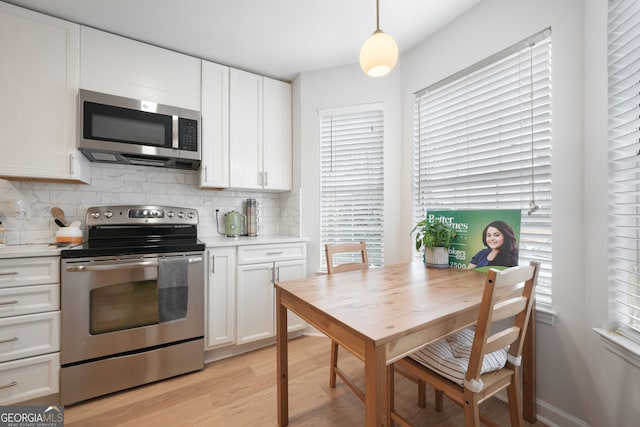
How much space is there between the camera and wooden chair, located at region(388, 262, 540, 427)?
99 centimetres

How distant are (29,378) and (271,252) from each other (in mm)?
1690

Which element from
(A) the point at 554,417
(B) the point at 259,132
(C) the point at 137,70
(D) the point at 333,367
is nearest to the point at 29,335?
(D) the point at 333,367

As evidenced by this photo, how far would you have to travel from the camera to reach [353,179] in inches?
105

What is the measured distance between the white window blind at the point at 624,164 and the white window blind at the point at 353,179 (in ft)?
5.06

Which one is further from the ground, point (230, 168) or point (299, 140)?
point (299, 140)

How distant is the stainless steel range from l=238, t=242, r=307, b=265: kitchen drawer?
37cm

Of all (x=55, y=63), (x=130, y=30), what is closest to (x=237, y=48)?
(x=130, y=30)

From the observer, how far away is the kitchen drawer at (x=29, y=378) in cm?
154

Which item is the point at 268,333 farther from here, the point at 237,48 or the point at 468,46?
the point at 468,46

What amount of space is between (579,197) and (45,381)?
3.27 m

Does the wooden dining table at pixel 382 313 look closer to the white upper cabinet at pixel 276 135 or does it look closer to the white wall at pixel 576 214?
the white wall at pixel 576 214

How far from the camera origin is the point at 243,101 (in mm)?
2594

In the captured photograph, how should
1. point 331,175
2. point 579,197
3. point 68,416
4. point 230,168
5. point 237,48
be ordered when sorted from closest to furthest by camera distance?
point 579,197 < point 68,416 < point 237,48 < point 230,168 < point 331,175

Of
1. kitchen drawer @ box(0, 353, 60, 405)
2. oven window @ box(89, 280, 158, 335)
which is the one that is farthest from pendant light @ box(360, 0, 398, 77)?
kitchen drawer @ box(0, 353, 60, 405)
